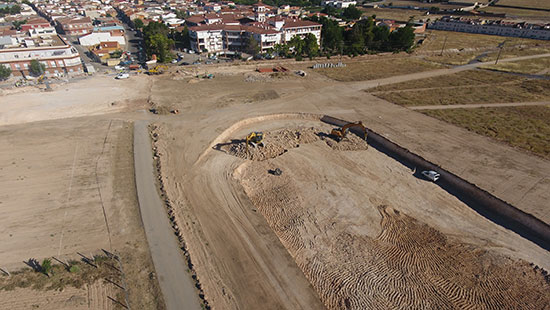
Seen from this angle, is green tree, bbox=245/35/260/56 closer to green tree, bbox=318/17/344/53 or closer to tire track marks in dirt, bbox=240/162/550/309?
green tree, bbox=318/17/344/53

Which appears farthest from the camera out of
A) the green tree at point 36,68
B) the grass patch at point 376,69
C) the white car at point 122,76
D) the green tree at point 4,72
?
the grass patch at point 376,69

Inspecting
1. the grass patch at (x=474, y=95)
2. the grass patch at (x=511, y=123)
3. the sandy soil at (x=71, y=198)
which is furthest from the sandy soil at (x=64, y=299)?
the grass patch at (x=474, y=95)

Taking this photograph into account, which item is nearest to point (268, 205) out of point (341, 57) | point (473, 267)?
point (473, 267)

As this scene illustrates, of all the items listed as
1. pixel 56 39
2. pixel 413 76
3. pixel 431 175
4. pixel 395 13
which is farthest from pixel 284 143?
pixel 395 13

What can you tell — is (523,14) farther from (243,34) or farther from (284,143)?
(284,143)

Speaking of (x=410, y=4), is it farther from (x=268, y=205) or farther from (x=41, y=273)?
(x=41, y=273)

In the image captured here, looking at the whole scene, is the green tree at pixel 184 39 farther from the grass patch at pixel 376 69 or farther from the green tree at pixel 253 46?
the grass patch at pixel 376 69
